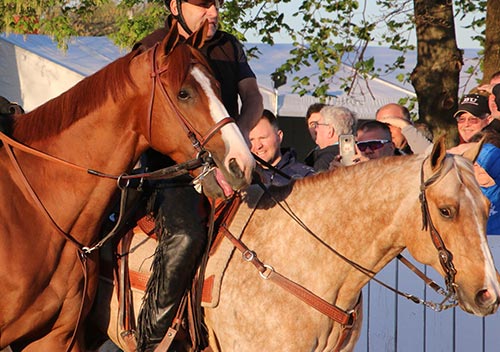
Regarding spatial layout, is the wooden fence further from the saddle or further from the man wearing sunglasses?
the saddle

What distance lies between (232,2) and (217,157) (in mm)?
8200

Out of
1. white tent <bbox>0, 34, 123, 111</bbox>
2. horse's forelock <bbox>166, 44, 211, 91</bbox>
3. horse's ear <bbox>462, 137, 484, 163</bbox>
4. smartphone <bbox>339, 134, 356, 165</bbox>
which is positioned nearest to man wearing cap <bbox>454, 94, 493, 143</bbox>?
smartphone <bbox>339, 134, 356, 165</bbox>

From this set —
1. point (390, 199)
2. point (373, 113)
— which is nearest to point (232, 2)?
point (373, 113)

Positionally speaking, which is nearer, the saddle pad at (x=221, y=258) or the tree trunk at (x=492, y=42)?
the saddle pad at (x=221, y=258)

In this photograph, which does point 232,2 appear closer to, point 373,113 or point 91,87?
point 373,113

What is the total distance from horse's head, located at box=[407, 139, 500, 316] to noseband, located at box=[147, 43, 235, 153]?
43.1 inches

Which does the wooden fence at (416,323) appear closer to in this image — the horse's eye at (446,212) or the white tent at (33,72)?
the horse's eye at (446,212)

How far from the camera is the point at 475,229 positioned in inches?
189

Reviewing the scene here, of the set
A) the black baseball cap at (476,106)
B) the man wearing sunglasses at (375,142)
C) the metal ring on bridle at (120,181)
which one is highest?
the metal ring on bridle at (120,181)

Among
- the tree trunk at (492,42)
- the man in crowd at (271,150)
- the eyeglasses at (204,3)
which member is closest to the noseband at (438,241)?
the eyeglasses at (204,3)

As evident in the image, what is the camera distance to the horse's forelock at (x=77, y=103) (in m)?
4.92

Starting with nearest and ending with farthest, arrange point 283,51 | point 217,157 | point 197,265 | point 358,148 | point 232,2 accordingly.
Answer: point 217,157 < point 197,265 < point 358,148 < point 232,2 < point 283,51

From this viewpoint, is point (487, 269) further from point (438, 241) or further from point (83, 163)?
point (83, 163)

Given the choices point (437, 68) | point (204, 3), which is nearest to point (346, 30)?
point (437, 68)
